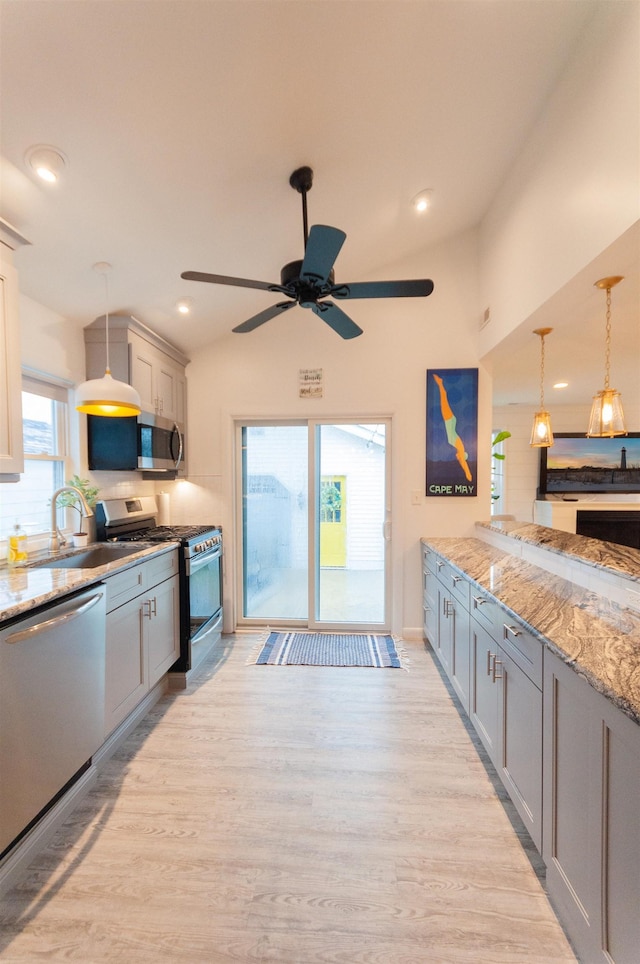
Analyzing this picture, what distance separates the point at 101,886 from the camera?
1.35 m

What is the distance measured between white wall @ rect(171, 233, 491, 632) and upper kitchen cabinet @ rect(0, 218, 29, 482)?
1790mm

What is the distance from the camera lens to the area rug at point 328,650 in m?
2.97

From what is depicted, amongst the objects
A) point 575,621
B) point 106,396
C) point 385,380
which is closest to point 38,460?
point 106,396

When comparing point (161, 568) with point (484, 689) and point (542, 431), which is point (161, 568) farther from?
point (542, 431)

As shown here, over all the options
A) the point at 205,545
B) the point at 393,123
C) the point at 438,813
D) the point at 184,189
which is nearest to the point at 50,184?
the point at 184,189

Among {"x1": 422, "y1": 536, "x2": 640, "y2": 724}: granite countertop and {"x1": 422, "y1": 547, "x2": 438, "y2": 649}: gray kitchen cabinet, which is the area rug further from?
{"x1": 422, "y1": 536, "x2": 640, "y2": 724}: granite countertop

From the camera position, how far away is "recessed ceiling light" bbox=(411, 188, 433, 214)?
246 cm

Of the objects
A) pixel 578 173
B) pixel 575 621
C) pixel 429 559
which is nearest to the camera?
pixel 575 621

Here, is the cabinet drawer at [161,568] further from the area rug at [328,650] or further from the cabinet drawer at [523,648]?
the cabinet drawer at [523,648]

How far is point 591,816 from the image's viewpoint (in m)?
1.04

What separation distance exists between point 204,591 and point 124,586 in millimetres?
995

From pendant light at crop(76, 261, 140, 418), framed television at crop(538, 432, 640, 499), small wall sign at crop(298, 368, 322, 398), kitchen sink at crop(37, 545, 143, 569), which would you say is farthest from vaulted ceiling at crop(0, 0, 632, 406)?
framed television at crop(538, 432, 640, 499)

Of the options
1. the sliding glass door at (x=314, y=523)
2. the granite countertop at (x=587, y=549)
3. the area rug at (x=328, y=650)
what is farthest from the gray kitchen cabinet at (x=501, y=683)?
the sliding glass door at (x=314, y=523)

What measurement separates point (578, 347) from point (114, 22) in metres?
3.81
